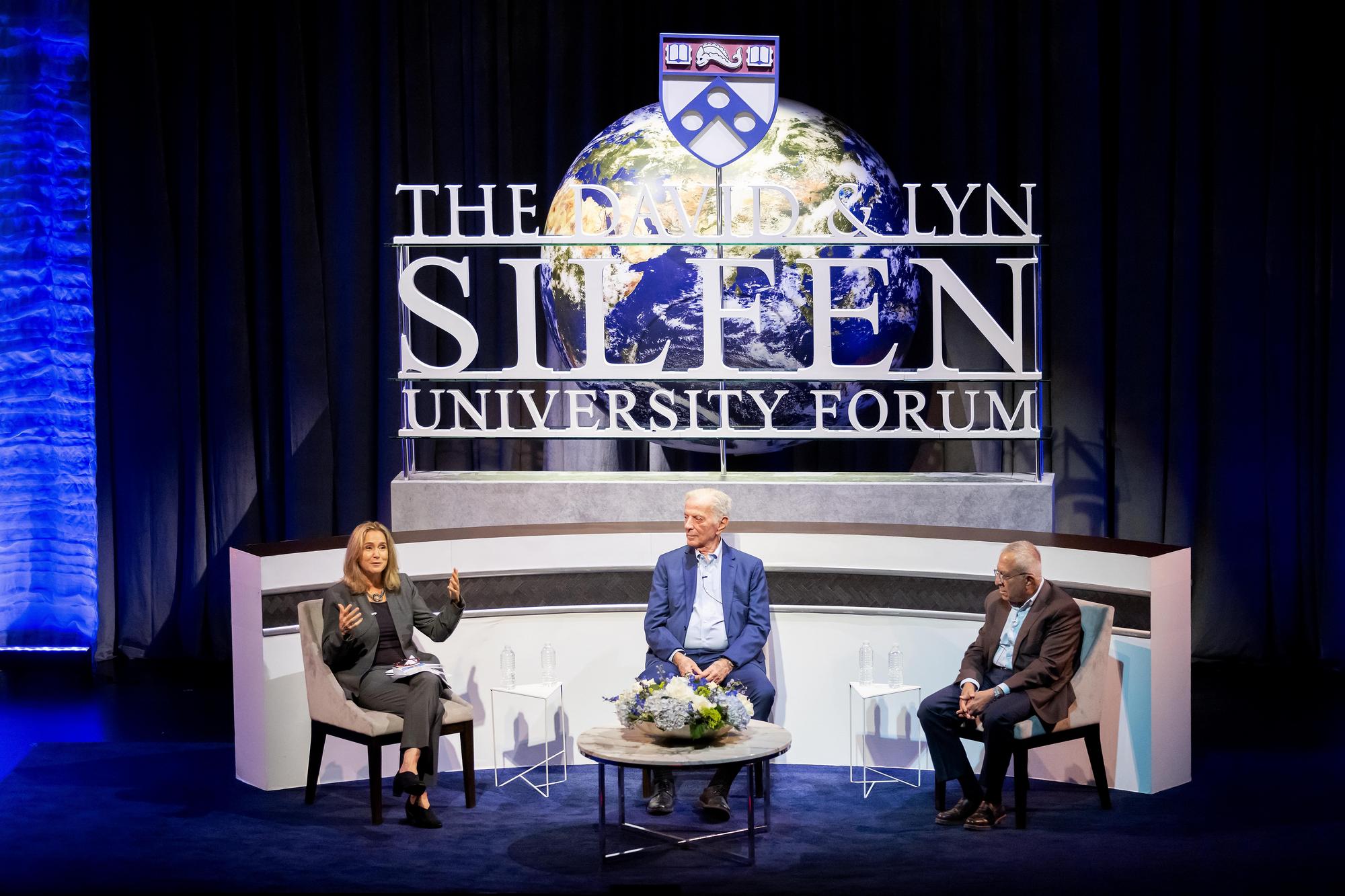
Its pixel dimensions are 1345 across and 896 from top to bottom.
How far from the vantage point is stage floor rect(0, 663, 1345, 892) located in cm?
494

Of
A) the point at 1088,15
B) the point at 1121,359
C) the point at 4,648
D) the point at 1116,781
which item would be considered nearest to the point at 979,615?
the point at 1116,781

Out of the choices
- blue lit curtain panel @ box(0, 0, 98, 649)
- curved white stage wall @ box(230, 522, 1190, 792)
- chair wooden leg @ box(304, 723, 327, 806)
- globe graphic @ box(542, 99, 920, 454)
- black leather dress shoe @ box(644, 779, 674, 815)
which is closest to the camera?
black leather dress shoe @ box(644, 779, 674, 815)

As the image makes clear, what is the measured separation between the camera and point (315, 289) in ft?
28.2

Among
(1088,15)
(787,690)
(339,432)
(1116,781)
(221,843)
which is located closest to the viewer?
(221,843)

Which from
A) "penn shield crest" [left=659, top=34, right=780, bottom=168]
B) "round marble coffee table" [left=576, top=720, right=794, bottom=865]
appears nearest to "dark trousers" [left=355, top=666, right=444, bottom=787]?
"round marble coffee table" [left=576, top=720, right=794, bottom=865]

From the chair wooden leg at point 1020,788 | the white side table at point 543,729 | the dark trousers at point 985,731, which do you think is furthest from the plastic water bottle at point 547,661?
the chair wooden leg at point 1020,788

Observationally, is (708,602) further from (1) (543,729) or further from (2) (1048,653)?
(2) (1048,653)

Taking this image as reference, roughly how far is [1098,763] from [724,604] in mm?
1527

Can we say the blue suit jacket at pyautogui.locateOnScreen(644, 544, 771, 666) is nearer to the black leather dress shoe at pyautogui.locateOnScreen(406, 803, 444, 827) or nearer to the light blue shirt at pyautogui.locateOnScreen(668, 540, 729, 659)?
the light blue shirt at pyautogui.locateOnScreen(668, 540, 729, 659)

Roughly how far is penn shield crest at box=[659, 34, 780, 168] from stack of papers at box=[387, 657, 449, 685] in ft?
9.00

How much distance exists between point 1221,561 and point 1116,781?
2.83 m

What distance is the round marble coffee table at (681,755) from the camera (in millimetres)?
4863

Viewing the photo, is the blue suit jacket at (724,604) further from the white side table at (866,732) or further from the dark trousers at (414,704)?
the dark trousers at (414,704)

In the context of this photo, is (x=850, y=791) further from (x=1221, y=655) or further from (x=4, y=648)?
(x=4, y=648)
